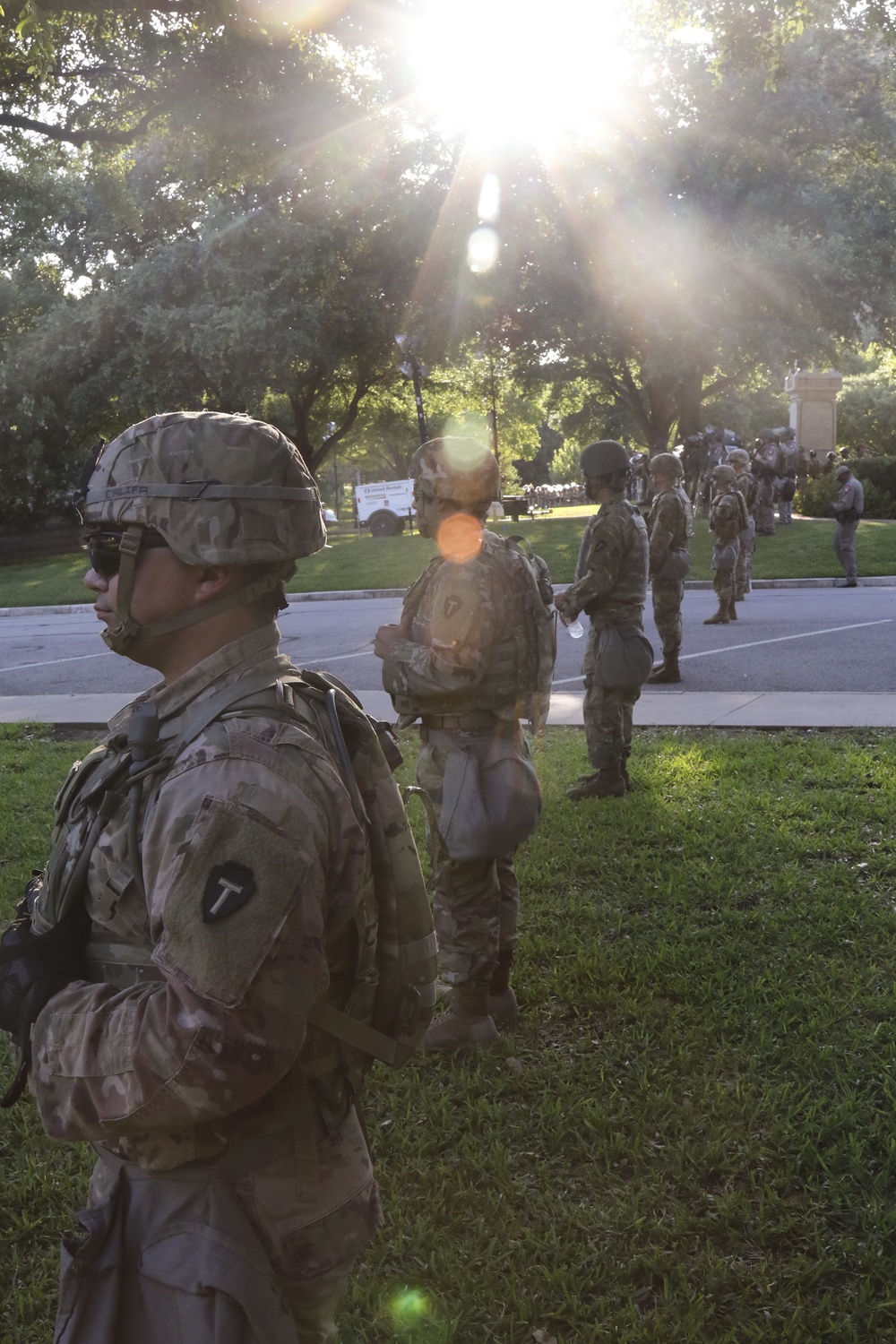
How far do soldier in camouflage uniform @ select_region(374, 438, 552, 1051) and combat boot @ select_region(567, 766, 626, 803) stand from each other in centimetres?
284

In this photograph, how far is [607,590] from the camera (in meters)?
6.76

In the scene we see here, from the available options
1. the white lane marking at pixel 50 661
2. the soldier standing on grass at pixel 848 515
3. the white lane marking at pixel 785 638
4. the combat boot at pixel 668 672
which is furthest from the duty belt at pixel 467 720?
the soldier standing on grass at pixel 848 515

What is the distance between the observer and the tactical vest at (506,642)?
13.3ft

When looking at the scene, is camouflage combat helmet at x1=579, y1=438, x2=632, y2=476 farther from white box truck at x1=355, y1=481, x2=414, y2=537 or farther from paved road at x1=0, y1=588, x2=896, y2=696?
white box truck at x1=355, y1=481, x2=414, y2=537

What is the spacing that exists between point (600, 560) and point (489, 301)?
886 inches

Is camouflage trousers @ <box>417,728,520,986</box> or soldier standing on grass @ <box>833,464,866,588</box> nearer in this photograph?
camouflage trousers @ <box>417,728,520,986</box>

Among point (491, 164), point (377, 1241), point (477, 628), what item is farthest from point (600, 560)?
point (491, 164)

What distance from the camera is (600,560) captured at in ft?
22.1

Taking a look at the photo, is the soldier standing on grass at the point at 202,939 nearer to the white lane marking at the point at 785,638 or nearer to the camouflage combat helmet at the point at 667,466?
the camouflage combat helmet at the point at 667,466

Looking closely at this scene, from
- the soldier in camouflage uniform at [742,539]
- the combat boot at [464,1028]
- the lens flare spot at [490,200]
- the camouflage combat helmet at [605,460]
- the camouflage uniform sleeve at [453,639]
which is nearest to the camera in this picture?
the camouflage uniform sleeve at [453,639]

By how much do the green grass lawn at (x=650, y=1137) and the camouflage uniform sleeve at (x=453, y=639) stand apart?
4.43 feet

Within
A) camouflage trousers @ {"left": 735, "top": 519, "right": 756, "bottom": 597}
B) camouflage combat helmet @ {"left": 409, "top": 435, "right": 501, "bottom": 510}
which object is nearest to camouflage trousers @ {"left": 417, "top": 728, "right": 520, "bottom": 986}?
camouflage combat helmet @ {"left": 409, "top": 435, "right": 501, "bottom": 510}

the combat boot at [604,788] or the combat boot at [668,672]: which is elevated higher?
the combat boot at [668,672]

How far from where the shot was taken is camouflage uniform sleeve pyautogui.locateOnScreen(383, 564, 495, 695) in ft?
12.8
